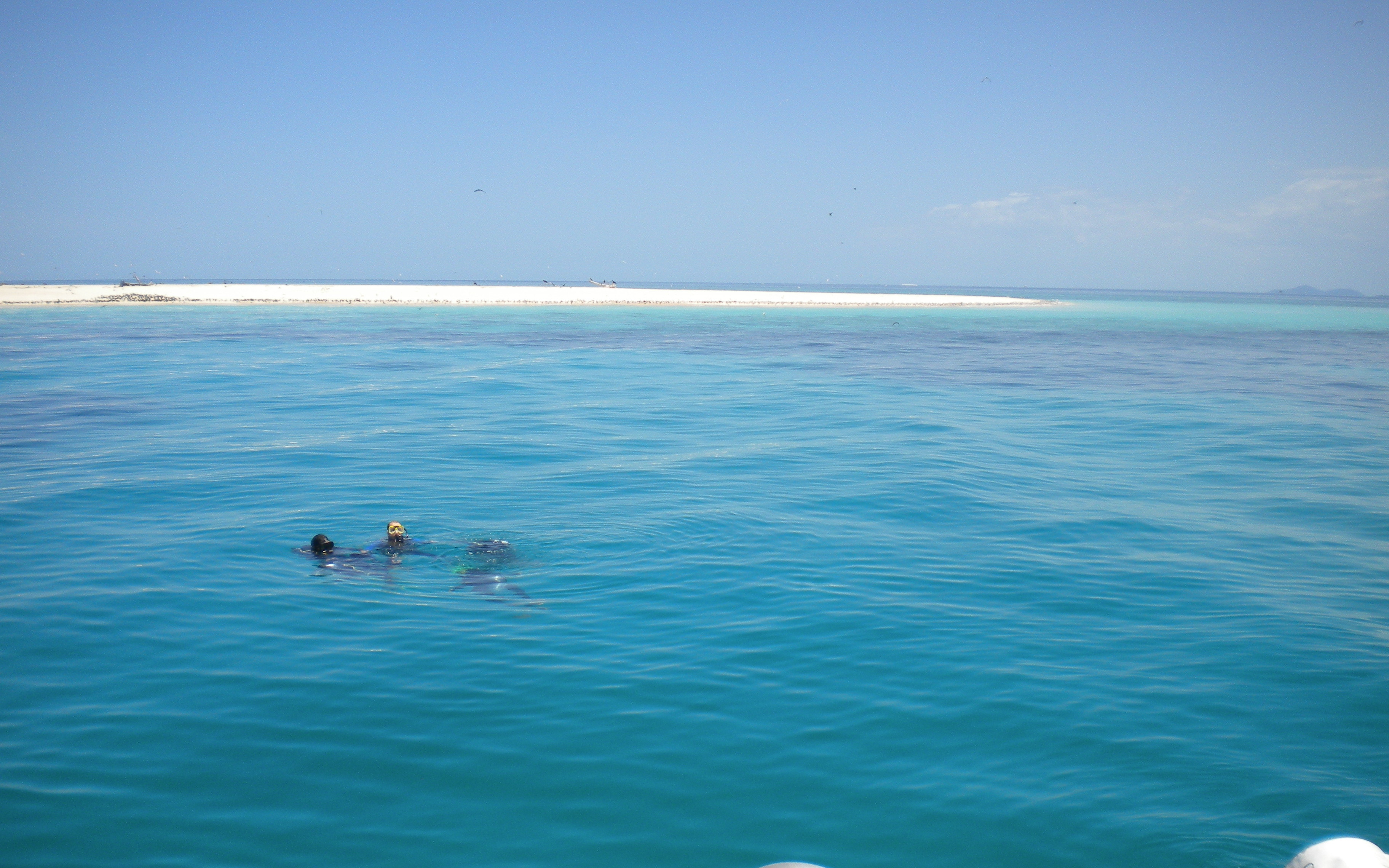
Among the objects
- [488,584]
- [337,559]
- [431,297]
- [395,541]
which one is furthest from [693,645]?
[431,297]

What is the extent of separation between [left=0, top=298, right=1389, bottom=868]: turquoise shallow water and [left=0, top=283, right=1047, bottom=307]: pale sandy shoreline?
2356 inches

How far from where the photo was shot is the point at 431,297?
89.8 metres

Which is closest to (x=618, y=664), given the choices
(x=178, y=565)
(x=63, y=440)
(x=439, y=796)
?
(x=439, y=796)

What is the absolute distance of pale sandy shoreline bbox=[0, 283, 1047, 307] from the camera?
7328cm

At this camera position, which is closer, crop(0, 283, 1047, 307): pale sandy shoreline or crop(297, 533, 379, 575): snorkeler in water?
crop(297, 533, 379, 575): snorkeler in water

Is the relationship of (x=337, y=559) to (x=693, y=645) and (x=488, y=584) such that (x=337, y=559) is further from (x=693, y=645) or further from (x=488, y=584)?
(x=693, y=645)

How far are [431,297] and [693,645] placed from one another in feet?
285

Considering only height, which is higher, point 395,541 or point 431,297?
point 431,297

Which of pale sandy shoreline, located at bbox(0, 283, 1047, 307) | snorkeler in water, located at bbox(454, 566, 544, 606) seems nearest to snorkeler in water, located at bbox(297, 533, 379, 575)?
snorkeler in water, located at bbox(454, 566, 544, 606)

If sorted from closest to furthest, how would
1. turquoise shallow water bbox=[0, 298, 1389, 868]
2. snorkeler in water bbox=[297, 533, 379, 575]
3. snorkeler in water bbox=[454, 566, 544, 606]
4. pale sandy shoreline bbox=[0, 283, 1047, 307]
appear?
turquoise shallow water bbox=[0, 298, 1389, 868], snorkeler in water bbox=[454, 566, 544, 606], snorkeler in water bbox=[297, 533, 379, 575], pale sandy shoreline bbox=[0, 283, 1047, 307]

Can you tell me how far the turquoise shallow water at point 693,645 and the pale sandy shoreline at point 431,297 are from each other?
196ft

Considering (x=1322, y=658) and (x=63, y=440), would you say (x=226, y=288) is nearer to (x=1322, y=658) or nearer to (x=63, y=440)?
(x=63, y=440)

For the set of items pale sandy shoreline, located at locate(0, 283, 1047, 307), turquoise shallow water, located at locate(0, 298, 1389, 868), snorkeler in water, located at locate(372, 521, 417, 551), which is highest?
pale sandy shoreline, located at locate(0, 283, 1047, 307)

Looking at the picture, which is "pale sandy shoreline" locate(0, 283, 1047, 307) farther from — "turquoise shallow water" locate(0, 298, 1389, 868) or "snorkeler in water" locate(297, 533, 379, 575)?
"snorkeler in water" locate(297, 533, 379, 575)
